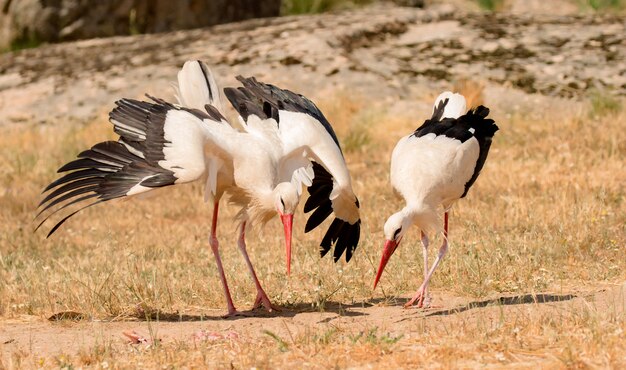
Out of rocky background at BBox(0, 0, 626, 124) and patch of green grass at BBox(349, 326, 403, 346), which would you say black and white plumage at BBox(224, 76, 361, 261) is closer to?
patch of green grass at BBox(349, 326, 403, 346)

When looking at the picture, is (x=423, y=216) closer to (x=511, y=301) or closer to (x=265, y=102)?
(x=511, y=301)

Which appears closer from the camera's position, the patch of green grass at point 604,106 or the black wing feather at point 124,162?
the black wing feather at point 124,162

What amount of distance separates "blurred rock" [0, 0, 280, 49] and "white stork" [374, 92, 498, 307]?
32.1ft

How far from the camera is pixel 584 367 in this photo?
4.53 metres

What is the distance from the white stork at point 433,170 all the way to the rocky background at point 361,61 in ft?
18.8

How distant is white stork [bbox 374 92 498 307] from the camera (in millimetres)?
6410

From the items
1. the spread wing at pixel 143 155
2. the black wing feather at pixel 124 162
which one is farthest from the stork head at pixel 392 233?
the black wing feather at pixel 124 162

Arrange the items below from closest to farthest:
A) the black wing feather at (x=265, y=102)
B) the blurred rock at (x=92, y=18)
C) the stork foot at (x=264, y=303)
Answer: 1. the stork foot at (x=264, y=303)
2. the black wing feather at (x=265, y=102)
3. the blurred rock at (x=92, y=18)

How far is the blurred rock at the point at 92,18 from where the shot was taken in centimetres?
1562

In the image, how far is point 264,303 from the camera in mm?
6512

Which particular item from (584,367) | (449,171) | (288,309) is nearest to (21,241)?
(288,309)

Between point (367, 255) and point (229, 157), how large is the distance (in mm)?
1625

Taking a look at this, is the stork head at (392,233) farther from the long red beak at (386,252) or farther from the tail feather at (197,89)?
the tail feather at (197,89)

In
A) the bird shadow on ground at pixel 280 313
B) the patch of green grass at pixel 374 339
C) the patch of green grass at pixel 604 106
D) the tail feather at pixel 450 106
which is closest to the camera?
the patch of green grass at pixel 374 339
